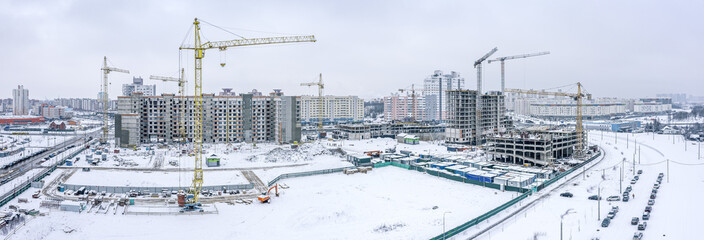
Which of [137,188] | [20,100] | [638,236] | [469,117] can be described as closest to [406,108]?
[469,117]

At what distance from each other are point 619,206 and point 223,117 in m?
39.5


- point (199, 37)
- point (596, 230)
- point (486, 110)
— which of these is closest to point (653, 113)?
point (486, 110)

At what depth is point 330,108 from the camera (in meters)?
85.5

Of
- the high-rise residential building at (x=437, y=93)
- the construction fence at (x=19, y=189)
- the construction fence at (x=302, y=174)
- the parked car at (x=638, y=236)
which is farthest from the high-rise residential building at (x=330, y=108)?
the parked car at (x=638, y=236)

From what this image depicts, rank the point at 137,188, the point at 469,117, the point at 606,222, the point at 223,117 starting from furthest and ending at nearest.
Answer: the point at 469,117 < the point at 223,117 < the point at 137,188 < the point at 606,222

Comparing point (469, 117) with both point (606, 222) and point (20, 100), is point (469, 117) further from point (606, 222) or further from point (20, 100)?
point (20, 100)

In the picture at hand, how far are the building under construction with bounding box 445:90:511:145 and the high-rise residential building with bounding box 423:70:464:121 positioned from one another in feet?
87.0

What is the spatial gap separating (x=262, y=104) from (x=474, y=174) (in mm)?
29563

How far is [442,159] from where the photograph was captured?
34406mm

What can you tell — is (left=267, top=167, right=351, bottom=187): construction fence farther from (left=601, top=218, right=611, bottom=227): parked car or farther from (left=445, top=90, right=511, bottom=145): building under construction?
(left=445, top=90, right=511, bottom=145): building under construction

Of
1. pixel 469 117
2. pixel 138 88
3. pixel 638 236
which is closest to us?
pixel 638 236

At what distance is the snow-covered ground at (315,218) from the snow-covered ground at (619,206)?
7.88 feet

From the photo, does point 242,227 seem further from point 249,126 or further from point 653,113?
point 653,113

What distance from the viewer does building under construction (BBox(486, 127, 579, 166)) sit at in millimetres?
32344
